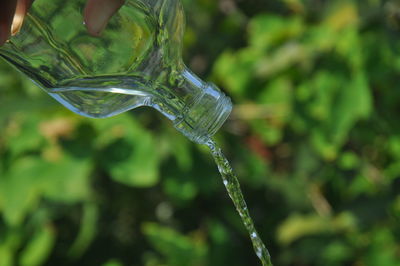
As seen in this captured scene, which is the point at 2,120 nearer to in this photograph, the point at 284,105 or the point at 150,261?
the point at 150,261

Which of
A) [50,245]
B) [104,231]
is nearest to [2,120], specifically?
[50,245]

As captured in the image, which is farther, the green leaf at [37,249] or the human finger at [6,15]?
the green leaf at [37,249]

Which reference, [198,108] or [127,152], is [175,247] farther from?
[198,108]

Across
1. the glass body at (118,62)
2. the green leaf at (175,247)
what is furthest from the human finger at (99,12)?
the green leaf at (175,247)

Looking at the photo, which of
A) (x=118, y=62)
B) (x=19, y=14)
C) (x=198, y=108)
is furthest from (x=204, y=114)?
(x=19, y=14)

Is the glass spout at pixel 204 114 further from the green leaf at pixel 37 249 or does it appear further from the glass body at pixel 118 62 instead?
the green leaf at pixel 37 249

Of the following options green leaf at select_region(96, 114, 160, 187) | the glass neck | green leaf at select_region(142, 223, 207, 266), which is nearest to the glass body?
the glass neck
